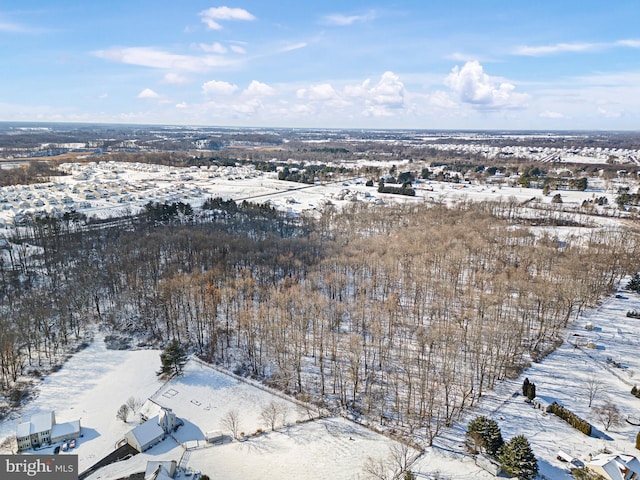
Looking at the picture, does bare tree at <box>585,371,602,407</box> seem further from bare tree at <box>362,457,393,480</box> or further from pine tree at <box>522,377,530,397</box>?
bare tree at <box>362,457,393,480</box>

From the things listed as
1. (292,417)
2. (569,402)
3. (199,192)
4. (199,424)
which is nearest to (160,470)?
(199,424)

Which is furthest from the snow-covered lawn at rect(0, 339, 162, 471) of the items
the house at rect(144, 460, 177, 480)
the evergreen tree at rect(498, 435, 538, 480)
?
the evergreen tree at rect(498, 435, 538, 480)

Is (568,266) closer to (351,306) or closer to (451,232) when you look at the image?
(451,232)

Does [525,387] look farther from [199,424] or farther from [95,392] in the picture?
[95,392]

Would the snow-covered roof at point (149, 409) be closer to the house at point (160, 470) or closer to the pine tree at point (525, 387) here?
the house at point (160, 470)

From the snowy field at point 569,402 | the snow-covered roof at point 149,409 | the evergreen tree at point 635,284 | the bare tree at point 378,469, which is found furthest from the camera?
the evergreen tree at point 635,284

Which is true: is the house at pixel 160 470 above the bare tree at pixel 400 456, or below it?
above

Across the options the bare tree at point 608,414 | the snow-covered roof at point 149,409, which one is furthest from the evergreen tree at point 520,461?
the snow-covered roof at point 149,409

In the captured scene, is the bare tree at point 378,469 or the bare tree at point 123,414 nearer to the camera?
the bare tree at point 378,469
